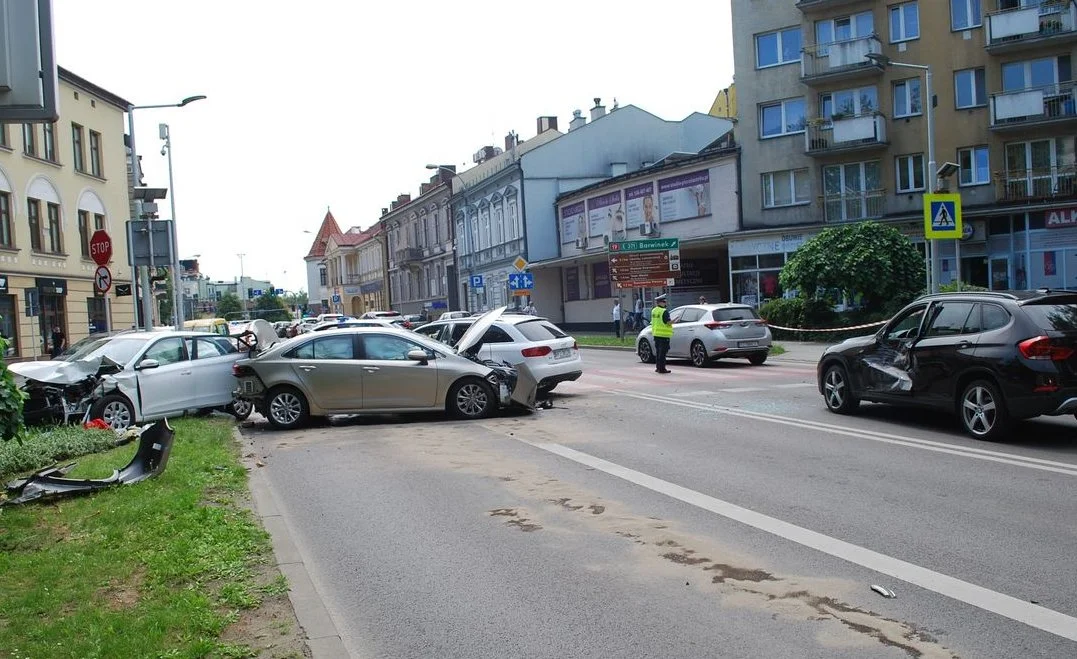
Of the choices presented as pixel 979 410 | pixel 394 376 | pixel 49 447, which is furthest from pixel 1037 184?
pixel 49 447

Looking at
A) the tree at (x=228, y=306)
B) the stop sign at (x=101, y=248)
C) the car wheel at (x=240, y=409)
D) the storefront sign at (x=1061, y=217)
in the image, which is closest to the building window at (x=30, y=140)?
the stop sign at (x=101, y=248)

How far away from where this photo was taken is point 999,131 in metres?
34.0

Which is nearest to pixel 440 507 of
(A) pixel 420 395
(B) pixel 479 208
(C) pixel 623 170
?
(A) pixel 420 395

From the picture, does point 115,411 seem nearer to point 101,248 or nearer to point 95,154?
point 101,248

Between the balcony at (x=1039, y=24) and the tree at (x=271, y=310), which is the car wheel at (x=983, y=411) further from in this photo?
the tree at (x=271, y=310)

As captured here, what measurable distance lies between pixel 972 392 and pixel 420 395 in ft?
24.8

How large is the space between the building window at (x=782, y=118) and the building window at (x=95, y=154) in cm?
2809

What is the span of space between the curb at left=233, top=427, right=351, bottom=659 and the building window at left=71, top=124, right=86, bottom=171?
113 feet

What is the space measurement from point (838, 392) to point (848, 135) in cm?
2554

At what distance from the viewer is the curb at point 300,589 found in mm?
4672

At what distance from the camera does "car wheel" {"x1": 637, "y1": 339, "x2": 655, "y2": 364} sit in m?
25.5

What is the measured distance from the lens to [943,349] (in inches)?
432

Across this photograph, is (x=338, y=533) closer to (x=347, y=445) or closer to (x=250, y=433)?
(x=347, y=445)

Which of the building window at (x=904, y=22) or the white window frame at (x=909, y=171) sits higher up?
the building window at (x=904, y=22)
